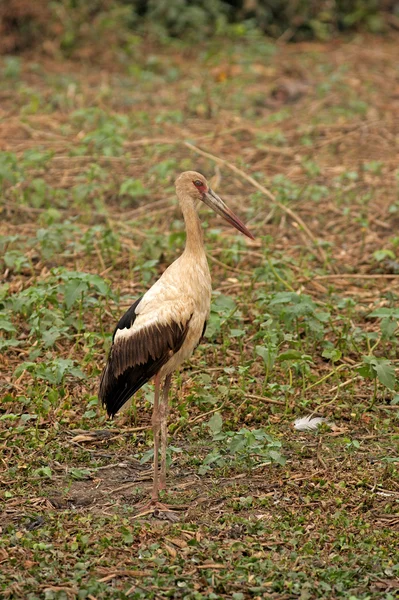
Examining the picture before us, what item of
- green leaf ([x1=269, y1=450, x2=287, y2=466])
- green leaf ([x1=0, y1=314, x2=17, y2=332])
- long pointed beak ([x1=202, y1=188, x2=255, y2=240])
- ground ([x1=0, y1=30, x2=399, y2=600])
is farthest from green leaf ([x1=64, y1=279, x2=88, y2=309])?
green leaf ([x1=269, y1=450, x2=287, y2=466])

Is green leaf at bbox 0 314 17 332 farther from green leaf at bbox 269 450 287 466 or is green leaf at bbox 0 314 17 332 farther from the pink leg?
green leaf at bbox 269 450 287 466

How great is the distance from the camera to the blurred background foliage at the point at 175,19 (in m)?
13.8

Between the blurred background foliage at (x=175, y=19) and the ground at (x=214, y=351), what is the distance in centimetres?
206

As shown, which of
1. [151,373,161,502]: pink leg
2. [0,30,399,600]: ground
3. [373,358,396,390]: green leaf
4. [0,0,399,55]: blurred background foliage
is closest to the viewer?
[0,30,399,600]: ground

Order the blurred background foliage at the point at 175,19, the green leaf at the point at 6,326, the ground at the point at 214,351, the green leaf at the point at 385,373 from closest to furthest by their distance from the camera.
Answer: the ground at the point at 214,351, the green leaf at the point at 385,373, the green leaf at the point at 6,326, the blurred background foliage at the point at 175,19

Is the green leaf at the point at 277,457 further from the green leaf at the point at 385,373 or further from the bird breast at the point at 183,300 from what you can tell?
the green leaf at the point at 385,373

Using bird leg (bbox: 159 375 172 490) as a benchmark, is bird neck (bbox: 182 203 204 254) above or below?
above

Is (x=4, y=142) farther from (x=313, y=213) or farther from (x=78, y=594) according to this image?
(x=78, y=594)

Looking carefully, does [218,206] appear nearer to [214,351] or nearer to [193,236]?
[193,236]

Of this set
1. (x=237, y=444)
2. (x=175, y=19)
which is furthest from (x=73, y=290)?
(x=175, y=19)

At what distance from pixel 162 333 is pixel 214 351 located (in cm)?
150

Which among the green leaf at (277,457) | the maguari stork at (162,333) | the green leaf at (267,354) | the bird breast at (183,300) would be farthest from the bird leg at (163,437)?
the green leaf at (267,354)

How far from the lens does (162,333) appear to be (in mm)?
5012

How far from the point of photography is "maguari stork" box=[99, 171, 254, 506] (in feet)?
16.5
